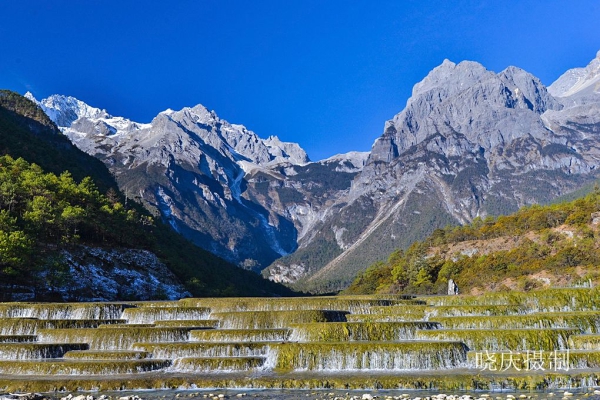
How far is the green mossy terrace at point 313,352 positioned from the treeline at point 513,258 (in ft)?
208

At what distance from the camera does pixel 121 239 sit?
97688 millimetres

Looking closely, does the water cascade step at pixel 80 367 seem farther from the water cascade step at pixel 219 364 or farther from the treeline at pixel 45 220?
the treeline at pixel 45 220

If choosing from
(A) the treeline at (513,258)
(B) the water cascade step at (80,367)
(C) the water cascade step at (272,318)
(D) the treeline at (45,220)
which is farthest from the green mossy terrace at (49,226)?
(A) the treeline at (513,258)

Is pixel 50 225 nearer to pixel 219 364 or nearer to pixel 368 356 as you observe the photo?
pixel 219 364

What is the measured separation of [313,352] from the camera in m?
33.2

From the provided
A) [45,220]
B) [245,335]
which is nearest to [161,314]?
[245,335]

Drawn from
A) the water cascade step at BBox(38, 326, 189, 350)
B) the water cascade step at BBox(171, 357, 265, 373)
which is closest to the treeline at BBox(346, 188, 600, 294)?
the water cascade step at BBox(171, 357, 265, 373)

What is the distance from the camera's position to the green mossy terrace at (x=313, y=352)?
29.2 meters

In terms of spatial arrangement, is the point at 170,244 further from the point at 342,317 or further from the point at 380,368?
the point at 380,368

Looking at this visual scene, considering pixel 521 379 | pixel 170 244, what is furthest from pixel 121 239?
pixel 521 379

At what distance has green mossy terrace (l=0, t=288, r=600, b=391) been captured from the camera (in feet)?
95.8

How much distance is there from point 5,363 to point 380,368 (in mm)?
25524

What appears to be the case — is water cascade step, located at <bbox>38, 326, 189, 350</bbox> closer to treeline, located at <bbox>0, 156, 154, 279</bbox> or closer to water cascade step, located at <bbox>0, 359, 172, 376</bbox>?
water cascade step, located at <bbox>0, 359, 172, 376</bbox>

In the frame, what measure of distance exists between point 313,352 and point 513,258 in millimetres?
94532
